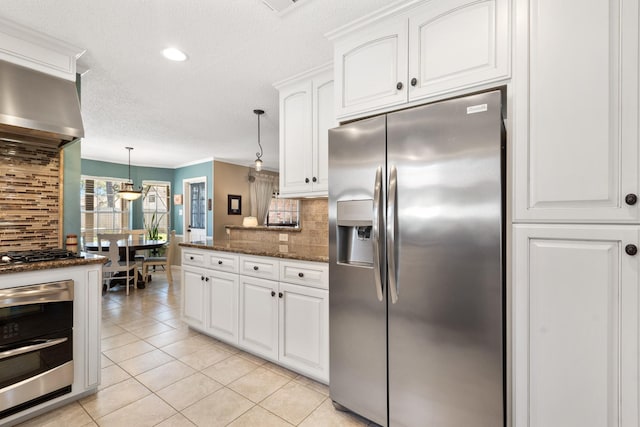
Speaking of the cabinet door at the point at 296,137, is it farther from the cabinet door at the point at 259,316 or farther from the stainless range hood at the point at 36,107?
the stainless range hood at the point at 36,107

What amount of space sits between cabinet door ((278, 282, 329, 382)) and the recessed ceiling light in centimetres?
188

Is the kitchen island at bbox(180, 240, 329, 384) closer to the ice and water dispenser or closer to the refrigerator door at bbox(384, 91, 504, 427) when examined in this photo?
the ice and water dispenser

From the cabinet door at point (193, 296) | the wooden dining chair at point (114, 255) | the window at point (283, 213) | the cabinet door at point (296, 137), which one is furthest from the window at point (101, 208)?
the cabinet door at point (296, 137)

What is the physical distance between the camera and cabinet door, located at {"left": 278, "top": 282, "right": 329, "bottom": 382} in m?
2.04

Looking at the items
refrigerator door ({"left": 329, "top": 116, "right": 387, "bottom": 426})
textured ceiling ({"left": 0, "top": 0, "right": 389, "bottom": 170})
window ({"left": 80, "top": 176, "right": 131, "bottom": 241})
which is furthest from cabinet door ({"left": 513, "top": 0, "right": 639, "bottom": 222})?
window ({"left": 80, "top": 176, "right": 131, "bottom": 241})

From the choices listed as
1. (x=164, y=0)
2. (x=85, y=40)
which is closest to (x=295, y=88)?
(x=164, y=0)

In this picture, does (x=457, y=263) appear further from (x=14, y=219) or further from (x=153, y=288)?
(x=153, y=288)

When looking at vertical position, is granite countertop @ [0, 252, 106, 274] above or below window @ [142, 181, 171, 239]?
below

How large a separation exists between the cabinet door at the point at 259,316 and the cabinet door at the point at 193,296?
0.59 metres

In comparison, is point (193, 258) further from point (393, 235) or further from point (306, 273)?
point (393, 235)

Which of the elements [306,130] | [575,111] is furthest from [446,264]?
[306,130]

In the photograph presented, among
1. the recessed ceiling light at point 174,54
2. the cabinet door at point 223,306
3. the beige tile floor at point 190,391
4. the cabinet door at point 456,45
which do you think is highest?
the recessed ceiling light at point 174,54

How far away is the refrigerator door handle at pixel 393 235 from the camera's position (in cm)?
152

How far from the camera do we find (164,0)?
166 cm
